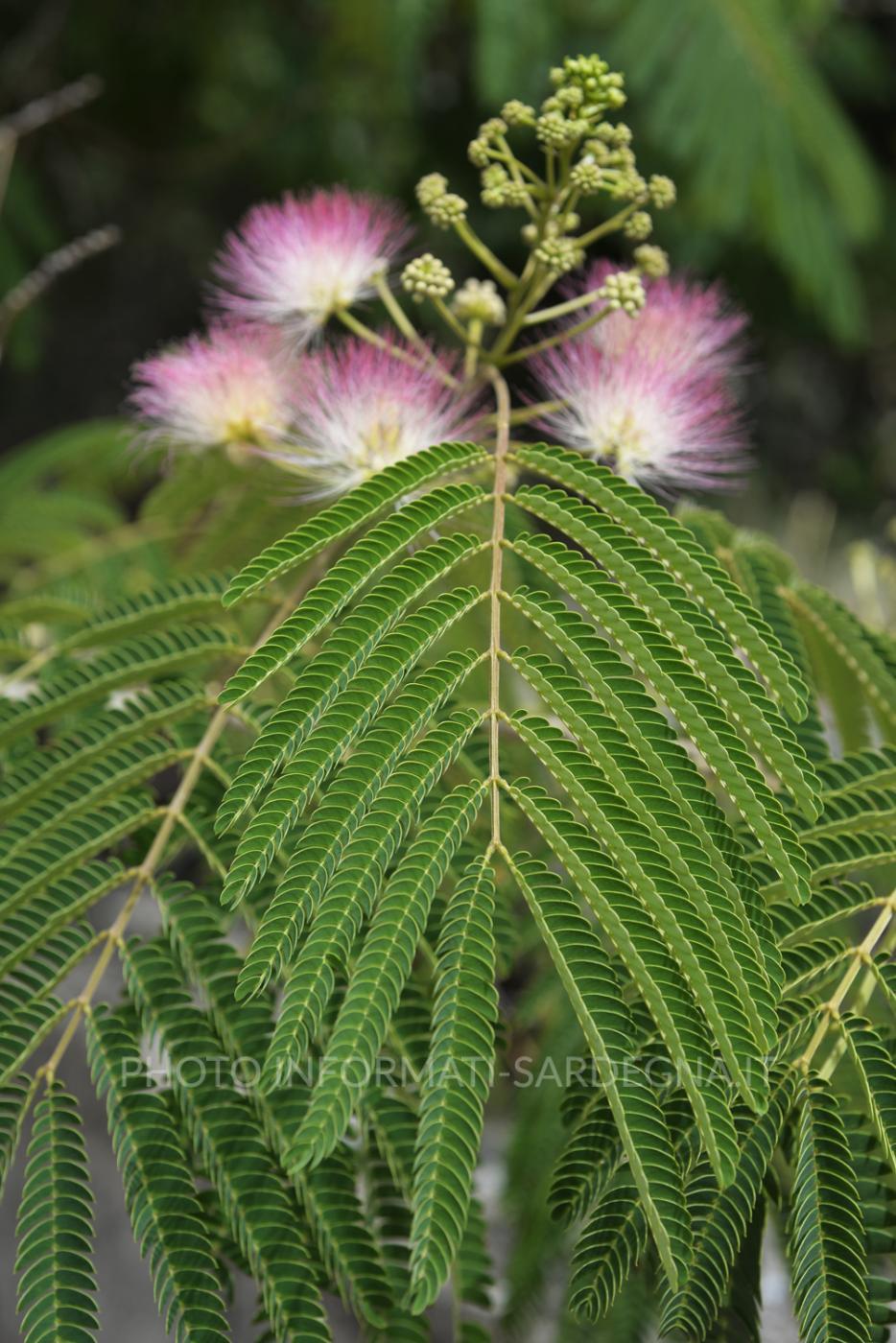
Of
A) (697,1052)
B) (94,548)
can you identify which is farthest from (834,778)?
(94,548)

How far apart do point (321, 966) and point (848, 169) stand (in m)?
2.68

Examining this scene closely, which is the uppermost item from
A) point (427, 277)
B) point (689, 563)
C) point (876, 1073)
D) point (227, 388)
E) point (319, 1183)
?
point (427, 277)

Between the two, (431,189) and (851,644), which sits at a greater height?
(431,189)

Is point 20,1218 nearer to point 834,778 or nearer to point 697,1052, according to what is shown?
point 697,1052

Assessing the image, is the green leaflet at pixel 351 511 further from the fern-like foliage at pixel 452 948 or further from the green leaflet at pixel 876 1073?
the green leaflet at pixel 876 1073

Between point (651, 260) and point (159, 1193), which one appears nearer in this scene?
point (159, 1193)

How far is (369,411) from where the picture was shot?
3.41ft

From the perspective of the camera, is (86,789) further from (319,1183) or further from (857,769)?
(857,769)

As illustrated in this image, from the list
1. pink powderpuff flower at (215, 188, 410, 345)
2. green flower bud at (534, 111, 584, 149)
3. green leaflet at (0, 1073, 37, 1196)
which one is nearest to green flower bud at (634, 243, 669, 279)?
green flower bud at (534, 111, 584, 149)

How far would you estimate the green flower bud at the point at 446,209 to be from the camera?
40.9 inches

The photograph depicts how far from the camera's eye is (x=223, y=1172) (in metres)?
0.81

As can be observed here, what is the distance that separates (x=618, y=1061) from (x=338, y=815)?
225 mm

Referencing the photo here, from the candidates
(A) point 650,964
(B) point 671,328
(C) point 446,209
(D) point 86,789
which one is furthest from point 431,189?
(A) point 650,964

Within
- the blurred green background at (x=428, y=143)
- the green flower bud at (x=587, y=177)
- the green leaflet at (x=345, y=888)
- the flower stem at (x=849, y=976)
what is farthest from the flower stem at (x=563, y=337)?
the blurred green background at (x=428, y=143)
